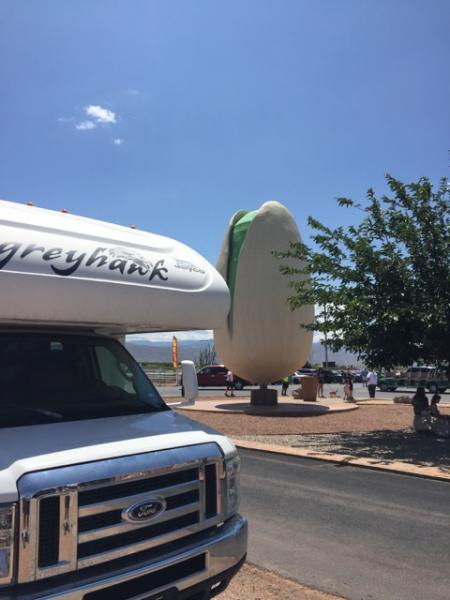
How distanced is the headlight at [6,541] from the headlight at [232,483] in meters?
1.44

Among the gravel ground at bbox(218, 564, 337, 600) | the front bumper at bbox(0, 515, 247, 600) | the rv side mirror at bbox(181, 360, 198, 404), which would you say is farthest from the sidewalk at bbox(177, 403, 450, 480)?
the front bumper at bbox(0, 515, 247, 600)

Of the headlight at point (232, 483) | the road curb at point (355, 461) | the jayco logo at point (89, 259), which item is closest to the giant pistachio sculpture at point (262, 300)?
the road curb at point (355, 461)

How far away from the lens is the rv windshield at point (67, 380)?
352 cm

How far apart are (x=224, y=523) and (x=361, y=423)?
43.0ft

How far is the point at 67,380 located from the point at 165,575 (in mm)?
1510

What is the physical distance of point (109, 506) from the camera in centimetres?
287

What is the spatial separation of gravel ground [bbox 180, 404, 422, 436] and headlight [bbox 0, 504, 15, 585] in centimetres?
1096

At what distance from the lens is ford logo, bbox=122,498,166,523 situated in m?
2.93

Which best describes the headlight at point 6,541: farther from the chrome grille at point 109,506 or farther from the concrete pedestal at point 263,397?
the concrete pedestal at point 263,397

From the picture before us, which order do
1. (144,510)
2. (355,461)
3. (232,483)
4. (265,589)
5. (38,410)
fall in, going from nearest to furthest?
1. (144,510)
2. (38,410)
3. (232,483)
4. (265,589)
5. (355,461)

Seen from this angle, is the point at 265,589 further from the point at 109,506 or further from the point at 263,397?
the point at 263,397

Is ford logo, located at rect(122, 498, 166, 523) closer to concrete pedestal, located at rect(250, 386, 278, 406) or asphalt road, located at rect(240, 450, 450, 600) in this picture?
asphalt road, located at rect(240, 450, 450, 600)

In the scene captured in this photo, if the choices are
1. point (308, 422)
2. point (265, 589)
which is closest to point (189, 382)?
point (265, 589)

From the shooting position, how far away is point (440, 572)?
480cm
